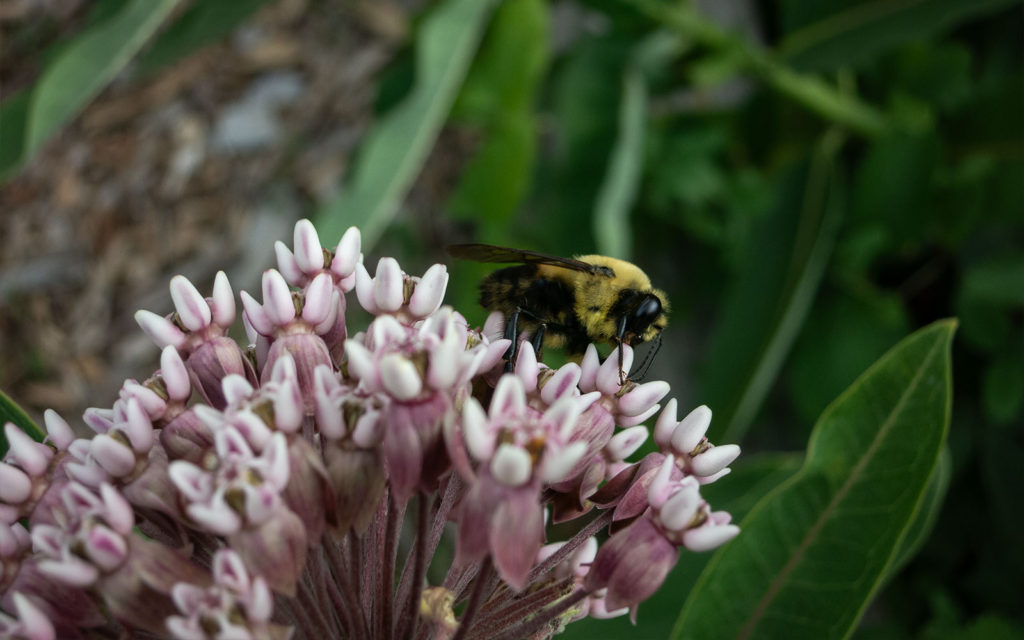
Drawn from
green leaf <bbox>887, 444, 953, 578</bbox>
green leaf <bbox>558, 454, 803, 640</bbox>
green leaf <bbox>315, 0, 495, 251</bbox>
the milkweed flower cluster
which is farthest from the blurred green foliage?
the milkweed flower cluster

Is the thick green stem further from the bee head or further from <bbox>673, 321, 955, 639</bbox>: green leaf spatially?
<bbox>673, 321, 955, 639</bbox>: green leaf

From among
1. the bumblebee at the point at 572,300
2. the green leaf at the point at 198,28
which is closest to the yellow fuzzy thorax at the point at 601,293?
the bumblebee at the point at 572,300

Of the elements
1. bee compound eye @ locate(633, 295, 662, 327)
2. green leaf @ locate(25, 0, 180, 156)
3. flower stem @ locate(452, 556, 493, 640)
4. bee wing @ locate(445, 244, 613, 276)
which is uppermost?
green leaf @ locate(25, 0, 180, 156)

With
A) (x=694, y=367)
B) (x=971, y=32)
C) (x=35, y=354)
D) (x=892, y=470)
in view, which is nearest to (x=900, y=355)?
(x=892, y=470)

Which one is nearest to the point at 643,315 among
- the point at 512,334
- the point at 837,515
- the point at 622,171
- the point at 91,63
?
the point at 512,334

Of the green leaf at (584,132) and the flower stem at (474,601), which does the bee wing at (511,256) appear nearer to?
the flower stem at (474,601)

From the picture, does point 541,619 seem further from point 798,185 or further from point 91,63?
point 798,185

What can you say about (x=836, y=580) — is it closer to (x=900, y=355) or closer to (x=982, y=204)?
(x=900, y=355)
